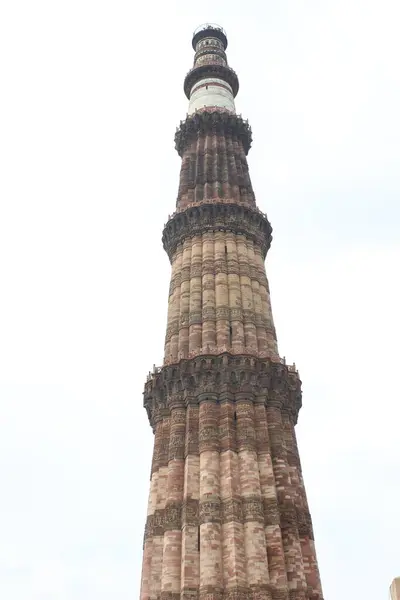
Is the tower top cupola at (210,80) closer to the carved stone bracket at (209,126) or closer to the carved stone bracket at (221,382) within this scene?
the carved stone bracket at (209,126)

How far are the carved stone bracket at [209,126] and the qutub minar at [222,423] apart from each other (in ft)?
10.9

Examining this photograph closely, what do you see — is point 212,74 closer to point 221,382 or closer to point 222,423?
point 221,382

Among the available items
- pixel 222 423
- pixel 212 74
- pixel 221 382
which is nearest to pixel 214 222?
pixel 221 382

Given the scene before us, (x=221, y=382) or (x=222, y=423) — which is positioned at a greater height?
(x=221, y=382)

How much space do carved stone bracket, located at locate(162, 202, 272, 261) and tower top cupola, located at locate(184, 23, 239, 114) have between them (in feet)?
37.1

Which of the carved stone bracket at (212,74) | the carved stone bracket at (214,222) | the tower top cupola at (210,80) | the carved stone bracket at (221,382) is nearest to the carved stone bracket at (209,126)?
the tower top cupola at (210,80)

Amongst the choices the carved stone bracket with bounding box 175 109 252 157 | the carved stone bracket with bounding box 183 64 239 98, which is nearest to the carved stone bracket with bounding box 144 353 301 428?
the carved stone bracket with bounding box 175 109 252 157

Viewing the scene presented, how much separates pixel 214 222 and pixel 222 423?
1438cm

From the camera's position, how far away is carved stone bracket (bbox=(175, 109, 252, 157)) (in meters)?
48.7

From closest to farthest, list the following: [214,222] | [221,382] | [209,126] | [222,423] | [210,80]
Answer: [222,423] < [221,382] < [214,222] < [209,126] < [210,80]

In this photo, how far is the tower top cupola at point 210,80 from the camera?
170 feet

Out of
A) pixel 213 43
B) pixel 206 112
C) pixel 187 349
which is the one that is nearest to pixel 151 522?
pixel 187 349

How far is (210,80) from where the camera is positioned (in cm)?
5366

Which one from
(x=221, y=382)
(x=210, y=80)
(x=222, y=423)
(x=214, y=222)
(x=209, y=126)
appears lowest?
(x=222, y=423)
